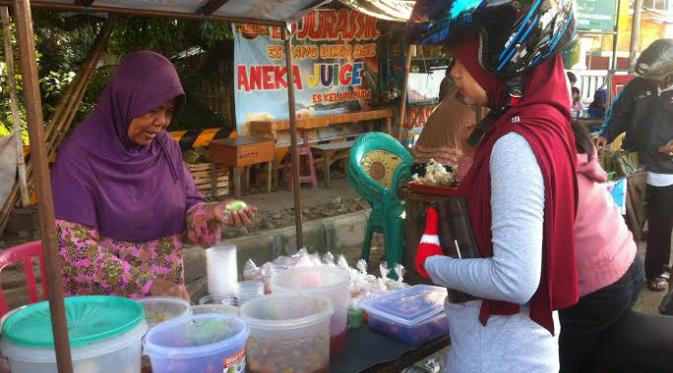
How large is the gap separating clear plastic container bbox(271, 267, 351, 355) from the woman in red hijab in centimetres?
42

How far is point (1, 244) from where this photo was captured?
5.26m

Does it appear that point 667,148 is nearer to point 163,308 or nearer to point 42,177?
point 163,308

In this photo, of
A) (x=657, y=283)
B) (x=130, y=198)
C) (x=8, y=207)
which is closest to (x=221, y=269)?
(x=130, y=198)

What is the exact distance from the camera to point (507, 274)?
1.26 metres

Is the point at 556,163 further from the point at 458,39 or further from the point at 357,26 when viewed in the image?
the point at 357,26

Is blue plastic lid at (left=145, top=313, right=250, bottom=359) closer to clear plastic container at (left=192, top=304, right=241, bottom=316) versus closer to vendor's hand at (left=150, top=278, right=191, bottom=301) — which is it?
clear plastic container at (left=192, top=304, right=241, bottom=316)

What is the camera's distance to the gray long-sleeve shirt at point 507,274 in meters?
1.24

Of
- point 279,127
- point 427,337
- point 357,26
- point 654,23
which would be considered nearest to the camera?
point 427,337

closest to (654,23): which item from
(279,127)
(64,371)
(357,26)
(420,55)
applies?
(420,55)

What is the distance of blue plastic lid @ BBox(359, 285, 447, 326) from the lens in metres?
1.89

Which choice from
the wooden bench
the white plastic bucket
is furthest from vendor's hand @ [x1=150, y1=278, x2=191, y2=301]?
the wooden bench

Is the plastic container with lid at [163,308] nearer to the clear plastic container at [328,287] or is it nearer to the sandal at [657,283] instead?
the clear plastic container at [328,287]

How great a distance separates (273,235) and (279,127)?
2.60 m

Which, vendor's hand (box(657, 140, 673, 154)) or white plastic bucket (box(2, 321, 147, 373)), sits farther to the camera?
vendor's hand (box(657, 140, 673, 154))
